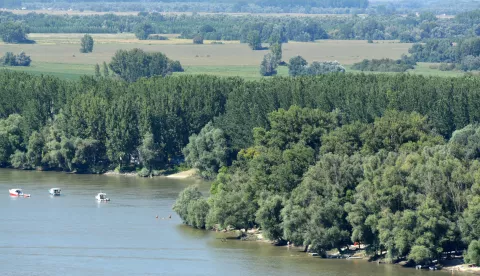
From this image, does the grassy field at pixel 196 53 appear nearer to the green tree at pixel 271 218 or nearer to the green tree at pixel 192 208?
the green tree at pixel 192 208

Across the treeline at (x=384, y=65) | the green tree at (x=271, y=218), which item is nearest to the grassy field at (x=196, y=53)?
the treeline at (x=384, y=65)

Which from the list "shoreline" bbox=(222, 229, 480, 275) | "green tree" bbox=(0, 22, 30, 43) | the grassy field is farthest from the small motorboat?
"green tree" bbox=(0, 22, 30, 43)

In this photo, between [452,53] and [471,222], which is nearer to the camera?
[471,222]

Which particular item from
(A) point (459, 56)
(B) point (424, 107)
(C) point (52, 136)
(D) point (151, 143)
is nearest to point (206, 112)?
(D) point (151, 143)

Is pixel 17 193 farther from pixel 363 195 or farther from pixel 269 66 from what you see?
pixel 269 66

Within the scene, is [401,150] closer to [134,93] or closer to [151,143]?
[151,143]

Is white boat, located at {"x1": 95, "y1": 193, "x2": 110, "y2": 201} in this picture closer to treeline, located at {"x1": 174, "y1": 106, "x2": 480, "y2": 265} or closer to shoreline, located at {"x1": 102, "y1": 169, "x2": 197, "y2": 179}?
treeline, located at {"x1": 174, "y1": 106, "x2": 480, "y2": 265}

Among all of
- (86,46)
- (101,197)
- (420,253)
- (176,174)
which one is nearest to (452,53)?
(86,46)
